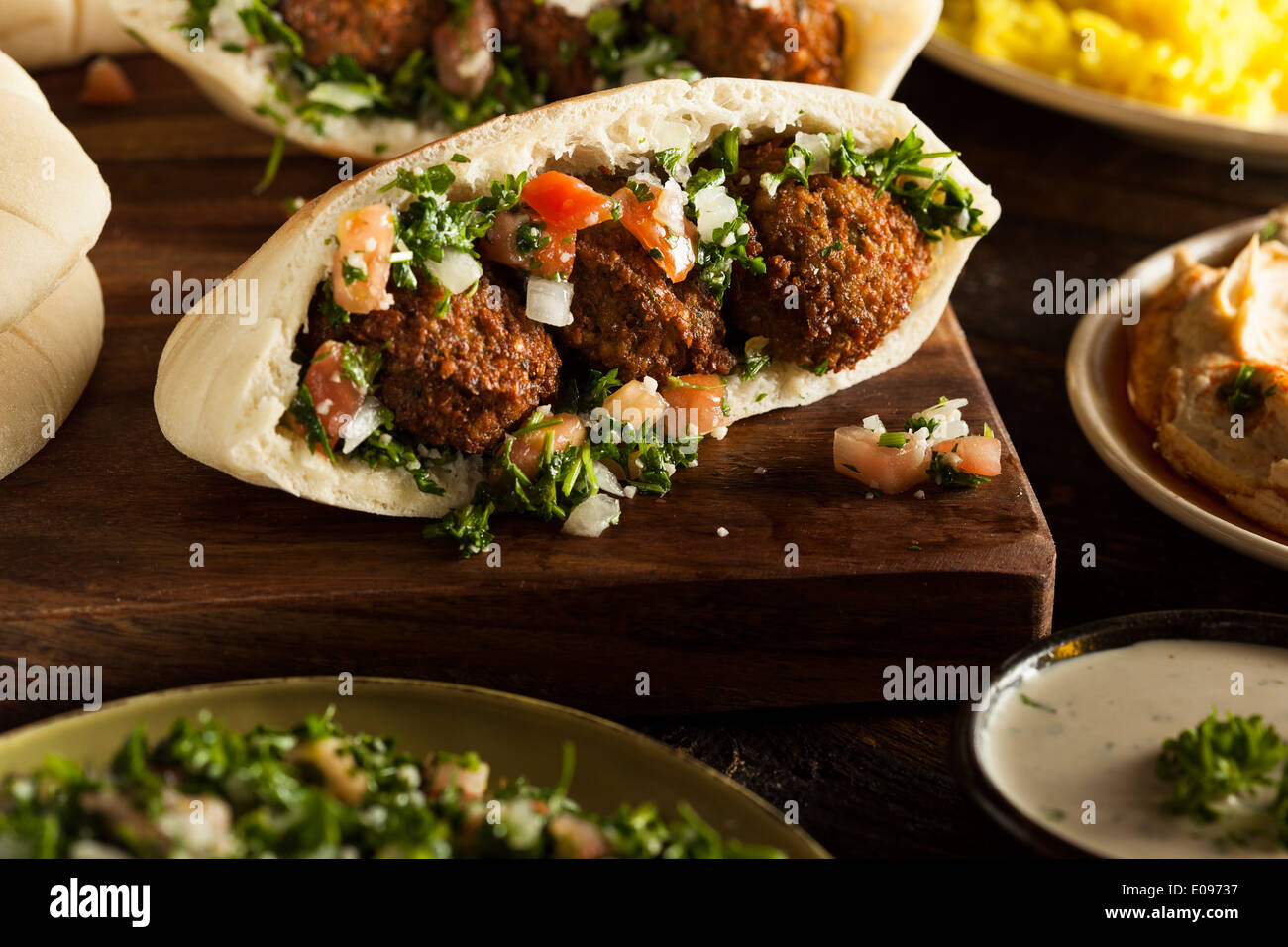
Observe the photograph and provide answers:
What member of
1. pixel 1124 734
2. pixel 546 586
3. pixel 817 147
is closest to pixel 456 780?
pixel 546 586

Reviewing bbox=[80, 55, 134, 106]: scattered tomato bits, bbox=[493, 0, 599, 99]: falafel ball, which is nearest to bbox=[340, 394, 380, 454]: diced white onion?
bbox=[493, 0, 599, 99]: falafel ball

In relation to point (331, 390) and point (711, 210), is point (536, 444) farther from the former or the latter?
point (711, 210)

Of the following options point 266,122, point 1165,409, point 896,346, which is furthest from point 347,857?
point 266,122

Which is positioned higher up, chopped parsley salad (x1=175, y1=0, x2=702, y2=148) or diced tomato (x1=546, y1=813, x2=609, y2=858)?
chopped parsley salad (x1=175, y1=0, x2=702, y2=148)

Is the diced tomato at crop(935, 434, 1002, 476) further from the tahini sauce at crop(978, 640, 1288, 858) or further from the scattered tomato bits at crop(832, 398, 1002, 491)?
the tahini sauce at crop(978, 640, 1288, 858)

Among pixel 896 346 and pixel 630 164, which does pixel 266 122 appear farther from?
pixel 896 346

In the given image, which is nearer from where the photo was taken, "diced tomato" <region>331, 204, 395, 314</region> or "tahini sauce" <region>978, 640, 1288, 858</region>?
"tahini sauce" <region>978, 640, 1288, 858</region>
